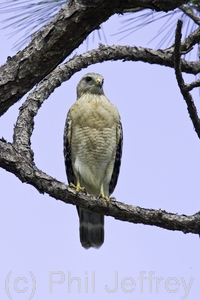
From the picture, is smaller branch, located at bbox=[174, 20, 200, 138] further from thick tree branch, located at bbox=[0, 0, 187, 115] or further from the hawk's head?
the hawk's head

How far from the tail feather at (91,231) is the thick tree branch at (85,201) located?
1918mm

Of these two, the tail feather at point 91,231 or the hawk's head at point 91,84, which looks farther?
the hawk's head at point 91,84

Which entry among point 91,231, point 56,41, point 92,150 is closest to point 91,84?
point 92,150

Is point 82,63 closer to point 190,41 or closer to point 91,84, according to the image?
point 91,84

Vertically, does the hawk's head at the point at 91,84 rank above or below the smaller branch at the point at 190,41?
above

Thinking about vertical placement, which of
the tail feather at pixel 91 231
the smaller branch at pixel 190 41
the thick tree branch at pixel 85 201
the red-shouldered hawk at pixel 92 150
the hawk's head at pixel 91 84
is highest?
the hawk's head at pixel 91 84

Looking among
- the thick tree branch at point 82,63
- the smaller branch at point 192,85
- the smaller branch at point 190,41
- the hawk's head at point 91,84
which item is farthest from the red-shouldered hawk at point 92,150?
the smaller branch at point 192,85

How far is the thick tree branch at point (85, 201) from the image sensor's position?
11.1ft

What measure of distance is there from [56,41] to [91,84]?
340 centimetres

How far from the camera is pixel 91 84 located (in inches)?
240

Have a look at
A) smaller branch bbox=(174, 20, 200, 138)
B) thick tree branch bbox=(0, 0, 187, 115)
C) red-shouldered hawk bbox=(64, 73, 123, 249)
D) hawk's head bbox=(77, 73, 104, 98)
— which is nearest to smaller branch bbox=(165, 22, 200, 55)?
red-shouldered hawk bbox=(64, 73, 123, 249)

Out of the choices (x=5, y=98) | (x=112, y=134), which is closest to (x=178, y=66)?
(x=5, y=98)

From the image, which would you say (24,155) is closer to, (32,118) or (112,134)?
(32,118)

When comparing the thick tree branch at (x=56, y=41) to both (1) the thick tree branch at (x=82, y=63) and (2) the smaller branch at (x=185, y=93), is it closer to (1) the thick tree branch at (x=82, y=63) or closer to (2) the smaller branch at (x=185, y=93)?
(2) the smaller branch at (x=185, y=93)
